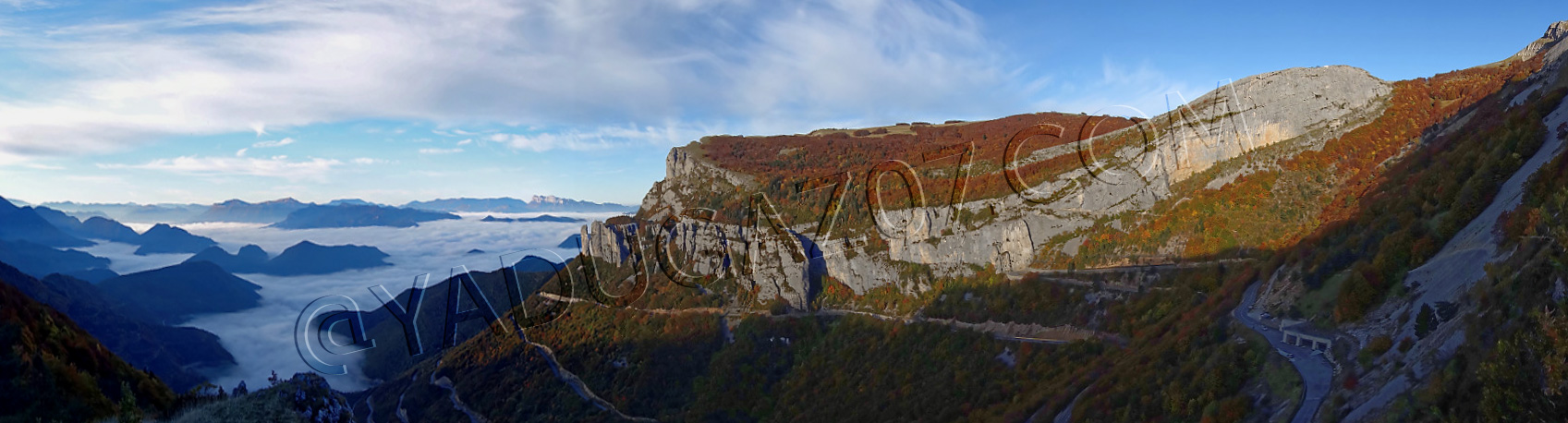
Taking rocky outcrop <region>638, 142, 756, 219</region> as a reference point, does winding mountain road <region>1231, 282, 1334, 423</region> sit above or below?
below

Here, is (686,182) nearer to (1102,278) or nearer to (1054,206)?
(1054,206)

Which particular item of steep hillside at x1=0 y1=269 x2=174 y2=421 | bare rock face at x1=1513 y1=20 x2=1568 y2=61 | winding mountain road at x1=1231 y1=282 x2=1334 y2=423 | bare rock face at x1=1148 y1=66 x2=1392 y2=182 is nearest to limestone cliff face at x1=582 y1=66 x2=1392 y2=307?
bare rock face at x1=1148 y1=66 x2=1392 y2=182

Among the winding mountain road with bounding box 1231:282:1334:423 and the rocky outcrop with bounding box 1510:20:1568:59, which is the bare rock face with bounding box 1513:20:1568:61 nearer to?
the rocky outcrop with bounding box 1510:20:1568:59

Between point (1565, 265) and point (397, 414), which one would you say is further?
point (397, 414)

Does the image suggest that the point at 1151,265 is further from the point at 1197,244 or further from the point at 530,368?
the point at 530,368

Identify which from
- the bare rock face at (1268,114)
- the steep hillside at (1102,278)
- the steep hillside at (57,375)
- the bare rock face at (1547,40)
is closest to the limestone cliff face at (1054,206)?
the bare rock face at (1268,114)

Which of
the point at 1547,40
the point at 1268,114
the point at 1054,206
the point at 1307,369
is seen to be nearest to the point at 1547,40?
the point at 1547,40

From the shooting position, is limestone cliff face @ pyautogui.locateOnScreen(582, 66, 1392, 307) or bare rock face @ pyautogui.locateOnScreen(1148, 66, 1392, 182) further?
limestone cliff face @ pyautogui.locateOnScreen(582, 66, 1392, 307)


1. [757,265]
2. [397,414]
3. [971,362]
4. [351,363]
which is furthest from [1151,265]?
[351,363]
